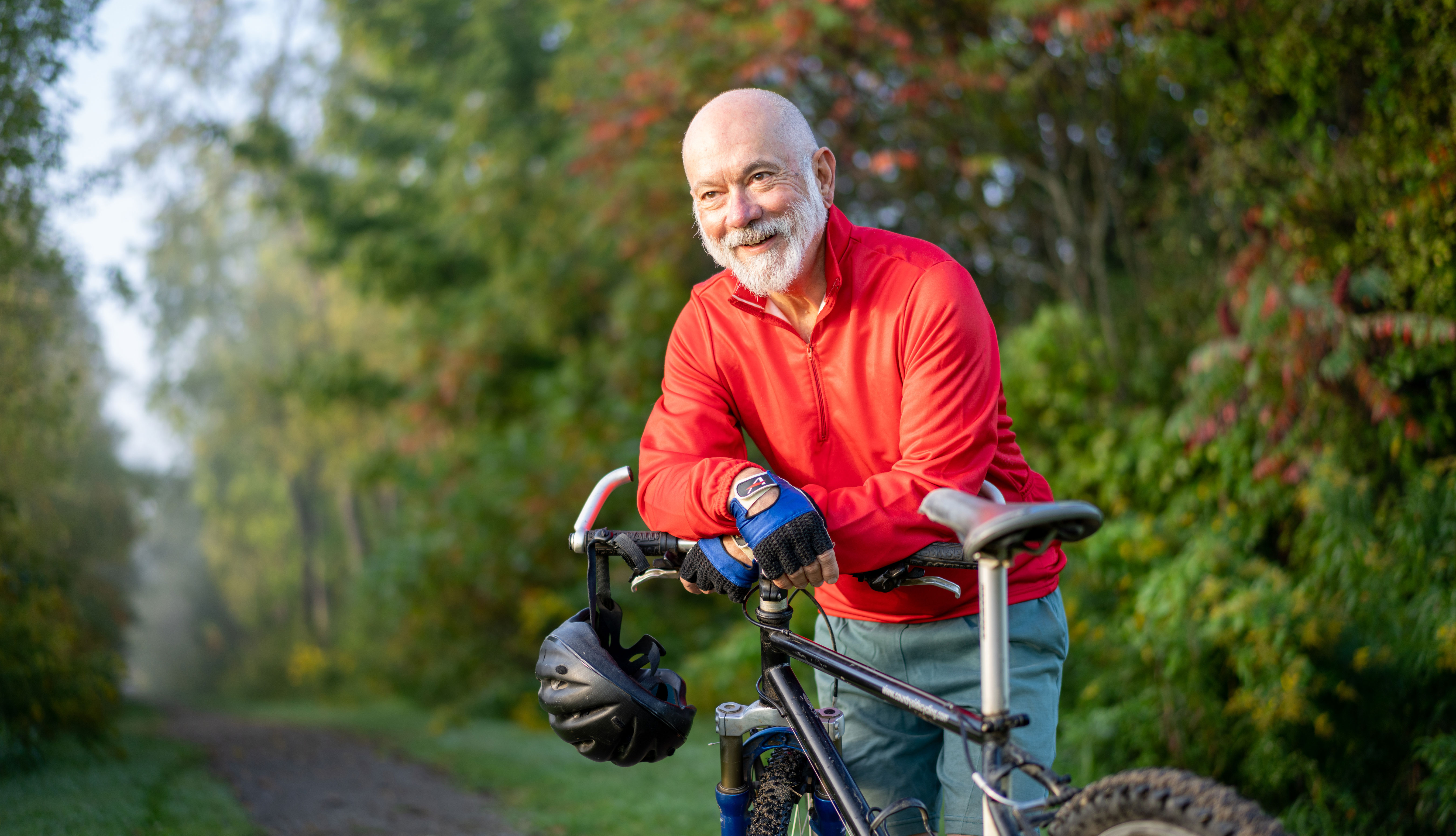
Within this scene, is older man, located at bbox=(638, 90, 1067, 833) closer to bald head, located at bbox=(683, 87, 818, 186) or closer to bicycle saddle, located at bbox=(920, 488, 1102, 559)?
bald head, located at bbox=(683, 87, 818, 186)

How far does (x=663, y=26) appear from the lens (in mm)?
7254

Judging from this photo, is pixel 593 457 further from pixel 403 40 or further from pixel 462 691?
pixel 403 40

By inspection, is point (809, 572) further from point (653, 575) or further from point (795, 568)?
point (653, 575)

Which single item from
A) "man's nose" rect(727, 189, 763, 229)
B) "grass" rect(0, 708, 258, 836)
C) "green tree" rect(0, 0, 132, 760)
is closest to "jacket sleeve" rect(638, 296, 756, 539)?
"man's nose" rect(727, 189, 763, 229)

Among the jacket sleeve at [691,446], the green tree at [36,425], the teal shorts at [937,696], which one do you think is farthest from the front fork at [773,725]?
the green tree at [36,425]

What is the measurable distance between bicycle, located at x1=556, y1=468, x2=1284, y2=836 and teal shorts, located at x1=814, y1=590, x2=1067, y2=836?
0.20ft

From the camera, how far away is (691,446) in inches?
79.3

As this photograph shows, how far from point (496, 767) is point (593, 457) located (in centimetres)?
333

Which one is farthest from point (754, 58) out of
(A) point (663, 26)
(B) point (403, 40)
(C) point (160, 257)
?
(C) point (160, 257)

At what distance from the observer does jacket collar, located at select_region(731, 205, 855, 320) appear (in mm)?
1989

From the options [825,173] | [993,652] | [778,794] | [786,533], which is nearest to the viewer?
[993,652]

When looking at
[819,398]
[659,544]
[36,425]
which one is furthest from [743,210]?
[36,425]

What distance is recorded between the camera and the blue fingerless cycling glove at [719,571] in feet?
5.93

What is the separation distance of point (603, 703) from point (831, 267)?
3.03ft
